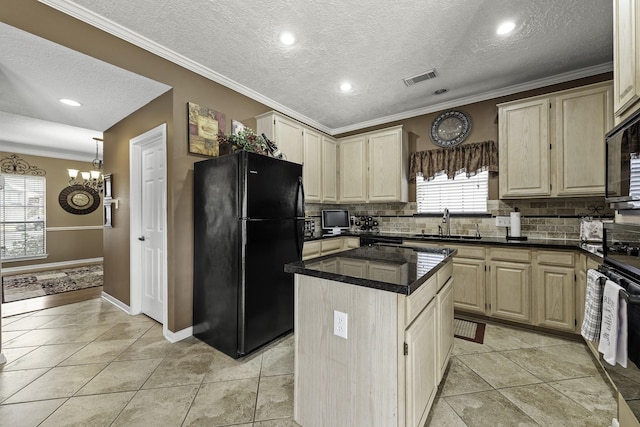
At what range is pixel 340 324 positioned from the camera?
4.26 ft

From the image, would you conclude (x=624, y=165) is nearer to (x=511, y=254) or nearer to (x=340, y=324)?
(x=511, y=254)

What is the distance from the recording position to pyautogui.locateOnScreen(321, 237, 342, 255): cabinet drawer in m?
3.60

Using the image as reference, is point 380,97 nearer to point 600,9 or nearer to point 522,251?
→ point 600,9

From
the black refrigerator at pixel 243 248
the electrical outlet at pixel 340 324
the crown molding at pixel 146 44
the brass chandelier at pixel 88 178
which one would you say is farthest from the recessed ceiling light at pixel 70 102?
the electrical outlet at pixel 340 324

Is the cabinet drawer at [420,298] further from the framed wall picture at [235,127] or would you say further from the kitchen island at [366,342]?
the framed wall picture at [235,127]

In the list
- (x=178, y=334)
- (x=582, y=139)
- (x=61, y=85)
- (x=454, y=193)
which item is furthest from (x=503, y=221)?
(x=61, y=85)

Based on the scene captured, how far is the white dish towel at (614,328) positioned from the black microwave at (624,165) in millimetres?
447

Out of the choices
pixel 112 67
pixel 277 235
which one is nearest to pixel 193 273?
pixel 277 235

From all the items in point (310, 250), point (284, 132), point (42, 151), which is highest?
point (42, 151)

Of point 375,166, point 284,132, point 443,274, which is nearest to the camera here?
point 443,274

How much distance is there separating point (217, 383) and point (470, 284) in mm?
2750

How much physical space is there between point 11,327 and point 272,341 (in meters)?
2.98

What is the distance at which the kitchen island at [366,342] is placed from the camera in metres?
1.16

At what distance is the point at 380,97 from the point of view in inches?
140
